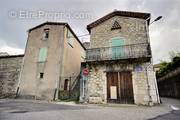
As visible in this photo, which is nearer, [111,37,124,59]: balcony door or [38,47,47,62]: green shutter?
[111,37,124,59]: balcony door

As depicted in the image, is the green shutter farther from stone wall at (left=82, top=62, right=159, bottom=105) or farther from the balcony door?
the balcony door

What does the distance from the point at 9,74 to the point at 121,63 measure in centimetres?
1208

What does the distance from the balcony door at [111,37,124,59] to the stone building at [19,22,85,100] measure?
5.35m

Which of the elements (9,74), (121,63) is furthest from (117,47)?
(9,74)

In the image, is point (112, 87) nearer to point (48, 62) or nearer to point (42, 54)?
point (48, 62)

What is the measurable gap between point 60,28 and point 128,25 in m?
7.36

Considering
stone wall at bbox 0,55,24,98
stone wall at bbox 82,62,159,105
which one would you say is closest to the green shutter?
stone wall at bbox 0,55,24,98

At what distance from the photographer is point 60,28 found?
15641 millimetres

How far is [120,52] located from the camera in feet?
38.0

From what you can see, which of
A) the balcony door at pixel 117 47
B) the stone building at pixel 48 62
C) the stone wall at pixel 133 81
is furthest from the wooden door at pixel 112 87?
the stone building at pixel 48 62

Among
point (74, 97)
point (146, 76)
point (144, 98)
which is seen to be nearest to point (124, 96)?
point (144, 98)

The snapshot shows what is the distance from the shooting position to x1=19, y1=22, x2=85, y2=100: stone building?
44.9 ft

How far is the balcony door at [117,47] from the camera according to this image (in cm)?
1150

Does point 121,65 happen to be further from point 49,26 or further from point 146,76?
point 49,26
